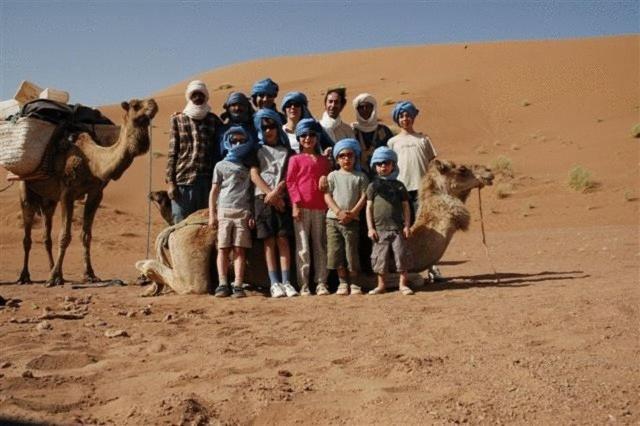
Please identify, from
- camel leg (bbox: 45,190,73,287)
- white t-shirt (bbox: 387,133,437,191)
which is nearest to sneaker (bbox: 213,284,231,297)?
white t-shirt (bbox: 387,133,437,191)

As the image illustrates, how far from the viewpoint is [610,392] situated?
344 cm

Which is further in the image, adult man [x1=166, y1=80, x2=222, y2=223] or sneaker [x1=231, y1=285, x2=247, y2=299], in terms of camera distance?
adult man [x1=166, y1=80, x2=222, y2=223]

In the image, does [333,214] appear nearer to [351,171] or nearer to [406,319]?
[351,171]

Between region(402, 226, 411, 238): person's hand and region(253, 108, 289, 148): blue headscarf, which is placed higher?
region(253, 108, 289, 148): blue headscarf

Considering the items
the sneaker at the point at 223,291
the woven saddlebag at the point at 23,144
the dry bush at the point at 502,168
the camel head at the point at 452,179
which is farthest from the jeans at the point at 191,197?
the dry bush at the point at 502,168

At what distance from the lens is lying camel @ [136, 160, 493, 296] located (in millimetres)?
7180

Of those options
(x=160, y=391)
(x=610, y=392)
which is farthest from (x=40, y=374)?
(x=610, y=392)

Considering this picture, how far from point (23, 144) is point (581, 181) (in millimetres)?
14791

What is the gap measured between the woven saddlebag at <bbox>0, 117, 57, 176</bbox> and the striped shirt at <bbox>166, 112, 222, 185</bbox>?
2.70 m

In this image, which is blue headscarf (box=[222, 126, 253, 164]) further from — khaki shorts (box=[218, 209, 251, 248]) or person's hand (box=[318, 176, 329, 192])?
person's hand (box=[318, 176, 329, 192])

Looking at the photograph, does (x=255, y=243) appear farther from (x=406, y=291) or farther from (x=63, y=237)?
(x=63, y=237)

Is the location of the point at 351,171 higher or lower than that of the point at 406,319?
higher

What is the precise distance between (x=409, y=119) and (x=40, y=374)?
4883 mm

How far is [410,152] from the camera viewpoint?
771cm
